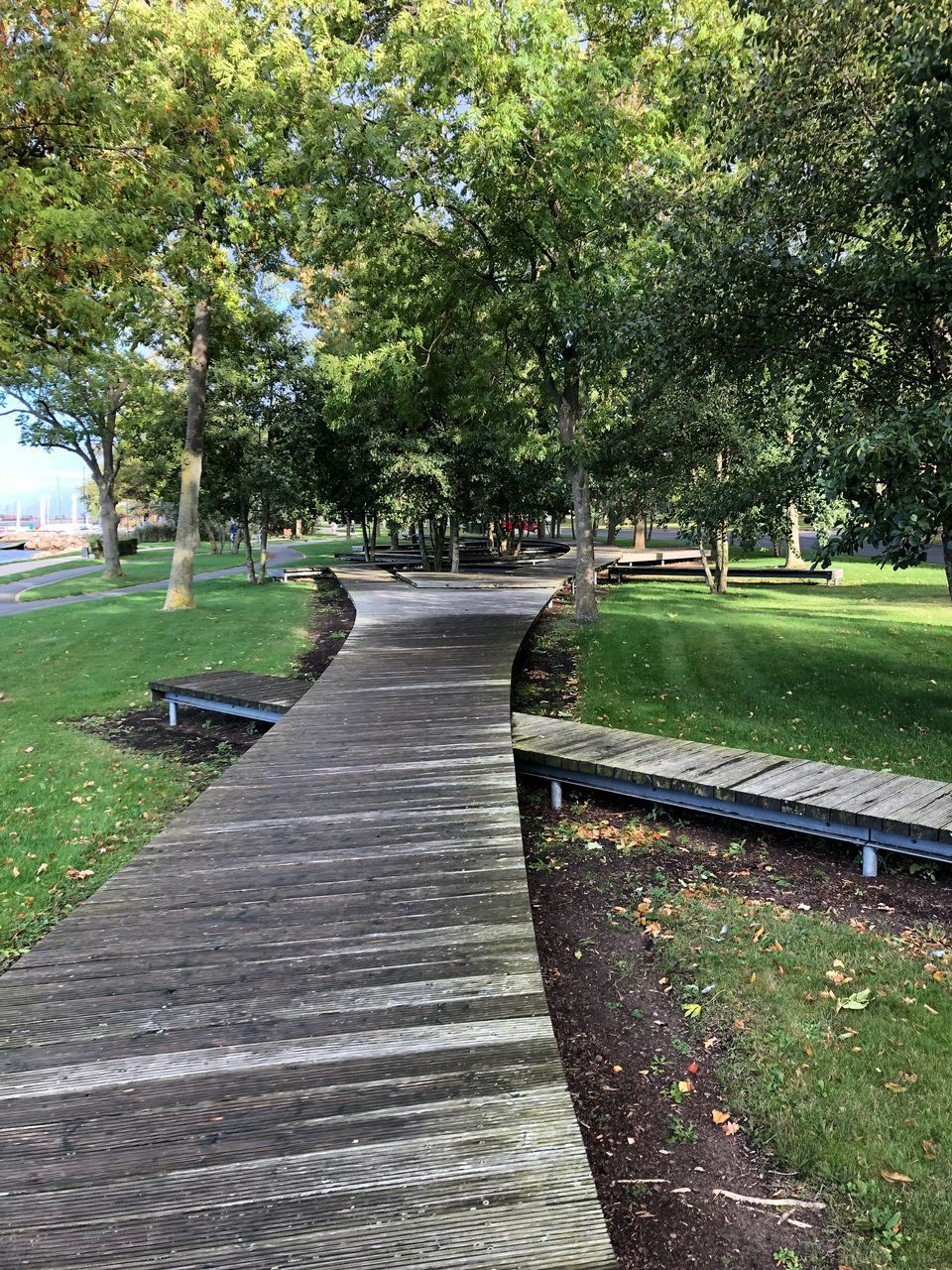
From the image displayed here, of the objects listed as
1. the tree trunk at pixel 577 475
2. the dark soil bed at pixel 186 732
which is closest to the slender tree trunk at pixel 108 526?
the dark soil bed at pixel 186 732

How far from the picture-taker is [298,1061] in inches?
106

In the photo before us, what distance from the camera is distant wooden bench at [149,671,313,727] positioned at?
830 centimetres

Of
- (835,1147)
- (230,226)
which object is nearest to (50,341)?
(230,226)

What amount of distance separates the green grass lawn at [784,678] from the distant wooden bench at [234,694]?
3426mm

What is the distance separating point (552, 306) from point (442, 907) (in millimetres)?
9696

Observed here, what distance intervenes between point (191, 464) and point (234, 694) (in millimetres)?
11466

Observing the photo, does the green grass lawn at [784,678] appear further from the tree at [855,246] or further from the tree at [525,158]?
the tree at [525,158]

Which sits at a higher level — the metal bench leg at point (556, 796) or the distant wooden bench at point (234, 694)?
the distant wooden bench at point (234, 694)

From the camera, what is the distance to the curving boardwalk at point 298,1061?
2018 mm

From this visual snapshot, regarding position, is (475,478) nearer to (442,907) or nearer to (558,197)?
(558,197)

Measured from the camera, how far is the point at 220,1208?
6.84 ft

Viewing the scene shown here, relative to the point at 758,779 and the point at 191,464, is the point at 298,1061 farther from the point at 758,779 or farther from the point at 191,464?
the point at 191,464

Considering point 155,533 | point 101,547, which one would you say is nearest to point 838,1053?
point 101,547

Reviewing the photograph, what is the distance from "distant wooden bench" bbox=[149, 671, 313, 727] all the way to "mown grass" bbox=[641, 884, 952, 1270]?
4883 millimetres
